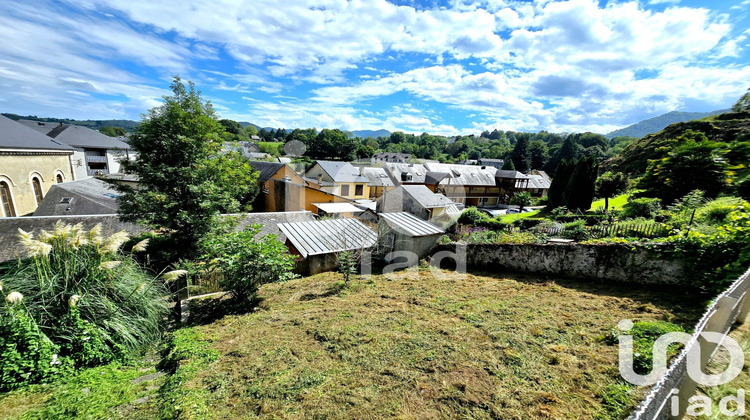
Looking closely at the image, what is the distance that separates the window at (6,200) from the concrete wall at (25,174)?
0.16m

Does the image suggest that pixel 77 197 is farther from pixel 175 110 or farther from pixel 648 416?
pixel 648 416

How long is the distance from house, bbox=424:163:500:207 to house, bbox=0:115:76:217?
3869 cm

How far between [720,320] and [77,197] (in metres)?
24.0

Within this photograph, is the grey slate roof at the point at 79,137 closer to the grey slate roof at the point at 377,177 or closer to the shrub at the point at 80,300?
the grey slate roof at the point at 377,177

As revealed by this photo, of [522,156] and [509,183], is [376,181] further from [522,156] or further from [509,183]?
[522,156]

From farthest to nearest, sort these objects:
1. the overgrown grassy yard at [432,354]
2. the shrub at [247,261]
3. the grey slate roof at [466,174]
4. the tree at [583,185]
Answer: the grey slate roof at [466,174] < the tree at [583,185] < the shrub at [247,261] < the overgrown grassy yard at [432,354]

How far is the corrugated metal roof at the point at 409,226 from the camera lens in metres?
10.2

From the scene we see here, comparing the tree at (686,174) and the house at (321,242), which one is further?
the tree at (686,174)

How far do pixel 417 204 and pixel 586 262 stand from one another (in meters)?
15.2

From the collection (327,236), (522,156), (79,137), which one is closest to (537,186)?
(522,156)

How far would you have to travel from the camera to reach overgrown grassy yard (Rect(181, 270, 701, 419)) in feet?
10.2

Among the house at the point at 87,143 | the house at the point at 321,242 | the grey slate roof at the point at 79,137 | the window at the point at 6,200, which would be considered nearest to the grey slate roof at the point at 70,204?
the window at the point at 6,200

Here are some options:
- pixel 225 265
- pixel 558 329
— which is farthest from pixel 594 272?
pixel 225 265

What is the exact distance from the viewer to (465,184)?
41438 millimetres
